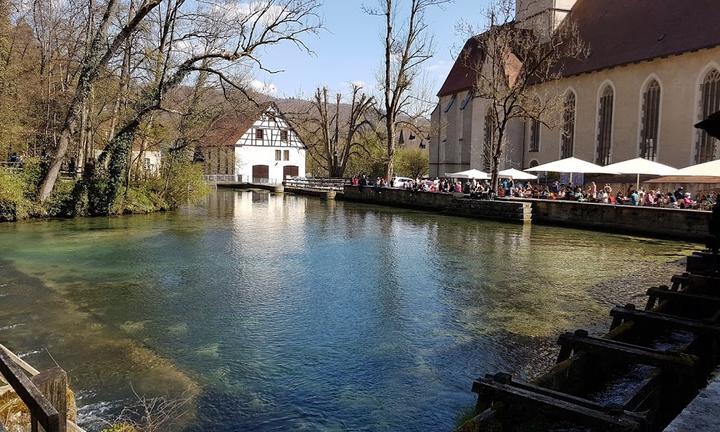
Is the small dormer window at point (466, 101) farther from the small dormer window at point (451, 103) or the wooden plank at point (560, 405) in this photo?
the wooden plank at point (560, 405)

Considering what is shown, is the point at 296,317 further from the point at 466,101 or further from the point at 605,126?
the point at 466,101

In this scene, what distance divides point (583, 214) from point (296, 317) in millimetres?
17038

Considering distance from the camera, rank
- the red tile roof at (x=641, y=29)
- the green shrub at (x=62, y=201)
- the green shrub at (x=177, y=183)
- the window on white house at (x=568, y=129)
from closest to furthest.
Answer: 1. the green shrub at (x=62, y=201)
2. the green shrub at (x=177, y=183)
3. the red tile roof at (x=641, y=29)
4. the window on white house at (x=568, y=129)

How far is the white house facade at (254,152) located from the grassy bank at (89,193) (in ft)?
116

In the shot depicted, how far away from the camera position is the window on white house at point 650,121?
115ft

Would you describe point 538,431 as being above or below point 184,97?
below

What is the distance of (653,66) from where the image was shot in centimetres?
3484

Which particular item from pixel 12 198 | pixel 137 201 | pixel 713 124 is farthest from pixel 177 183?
pixel 713 124

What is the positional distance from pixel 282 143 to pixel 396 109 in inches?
1211

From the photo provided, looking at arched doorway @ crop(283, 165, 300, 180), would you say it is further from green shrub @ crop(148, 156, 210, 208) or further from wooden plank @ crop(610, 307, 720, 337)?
wooden plank @ crop(610, 307, 720, 337)

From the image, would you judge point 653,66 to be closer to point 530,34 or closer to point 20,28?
point 530,34

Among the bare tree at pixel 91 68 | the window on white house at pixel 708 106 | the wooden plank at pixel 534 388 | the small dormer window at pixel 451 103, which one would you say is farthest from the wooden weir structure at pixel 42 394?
the small dormer window at pixel 451 103

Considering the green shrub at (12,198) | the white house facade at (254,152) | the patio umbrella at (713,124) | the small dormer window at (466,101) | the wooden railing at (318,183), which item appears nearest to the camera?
the patio umbrella at (713,124)

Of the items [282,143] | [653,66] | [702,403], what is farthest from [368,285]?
[282,143]
